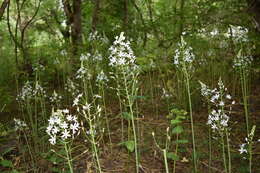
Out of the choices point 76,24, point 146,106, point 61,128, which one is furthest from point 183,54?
point 76,24

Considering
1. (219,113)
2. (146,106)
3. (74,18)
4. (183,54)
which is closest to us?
(219,113)

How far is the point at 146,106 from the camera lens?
4.94 m

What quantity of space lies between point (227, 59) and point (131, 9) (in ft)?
11.2

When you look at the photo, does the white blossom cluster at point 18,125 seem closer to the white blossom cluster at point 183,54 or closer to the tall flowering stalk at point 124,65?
the tall flowering stalk at point 124,65

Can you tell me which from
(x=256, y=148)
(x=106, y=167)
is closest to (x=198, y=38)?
(x=256, y=148)

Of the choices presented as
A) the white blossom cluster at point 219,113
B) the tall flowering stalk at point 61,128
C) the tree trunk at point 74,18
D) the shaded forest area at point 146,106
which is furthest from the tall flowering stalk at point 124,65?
the tree trunk at point 74,18

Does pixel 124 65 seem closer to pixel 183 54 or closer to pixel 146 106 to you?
pixel 183 54

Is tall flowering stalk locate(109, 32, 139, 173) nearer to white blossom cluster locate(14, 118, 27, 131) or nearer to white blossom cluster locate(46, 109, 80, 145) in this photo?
white blossom cluster locate(46, 109, 80, 145)

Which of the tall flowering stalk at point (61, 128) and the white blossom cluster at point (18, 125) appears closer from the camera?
the tall flowering stalk at point (61, 128)

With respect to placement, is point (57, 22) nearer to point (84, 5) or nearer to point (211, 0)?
point (84, 5)

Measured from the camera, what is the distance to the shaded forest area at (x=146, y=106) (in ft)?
8.53

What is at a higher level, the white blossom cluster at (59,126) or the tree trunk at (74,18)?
the tree trunk at (74,18)

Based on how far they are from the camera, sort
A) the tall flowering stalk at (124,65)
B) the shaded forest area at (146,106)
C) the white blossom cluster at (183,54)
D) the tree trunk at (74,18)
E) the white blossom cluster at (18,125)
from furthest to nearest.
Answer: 1. the tree trunk at (74,18)
2. the white blossom cluster at (18,125)
3. the white blossom cluster at (183,54)
4. the shaded forest area at (146,106)
5. the tall flowering stalk at (124,65)

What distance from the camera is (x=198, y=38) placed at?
548 cm
